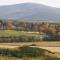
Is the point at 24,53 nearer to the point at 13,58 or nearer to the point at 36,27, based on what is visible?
the point at 13,58

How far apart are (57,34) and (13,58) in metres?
6.56

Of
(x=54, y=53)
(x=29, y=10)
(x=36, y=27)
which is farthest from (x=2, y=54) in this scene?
(x=29, y=10)

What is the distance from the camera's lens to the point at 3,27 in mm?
19156

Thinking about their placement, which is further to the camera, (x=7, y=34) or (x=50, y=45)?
(x=7, y=34)

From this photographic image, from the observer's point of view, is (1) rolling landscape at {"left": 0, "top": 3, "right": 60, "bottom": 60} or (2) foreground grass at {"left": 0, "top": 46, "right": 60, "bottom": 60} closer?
(2) foreground grass at {"left": 0, "top": 46, "right": 60, "bottom": 60}

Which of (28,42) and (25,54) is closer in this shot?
(25,54)

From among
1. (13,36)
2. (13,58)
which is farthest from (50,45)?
(13,58)

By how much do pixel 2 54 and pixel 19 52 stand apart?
2.42ft

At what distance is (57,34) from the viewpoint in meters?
17.1

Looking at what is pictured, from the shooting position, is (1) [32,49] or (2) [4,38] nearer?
(1) [32,49]

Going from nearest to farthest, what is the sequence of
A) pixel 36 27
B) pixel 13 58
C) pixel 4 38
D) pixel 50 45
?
pixel 13 58 → pixel 50 45 → pixel 4 38 → pixel 36 27

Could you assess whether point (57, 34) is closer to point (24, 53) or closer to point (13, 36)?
point (13, 36)

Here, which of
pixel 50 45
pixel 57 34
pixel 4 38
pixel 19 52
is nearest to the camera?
pixel 19 52

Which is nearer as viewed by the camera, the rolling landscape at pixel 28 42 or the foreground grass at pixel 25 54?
the foreground grass at pixel 25 54
